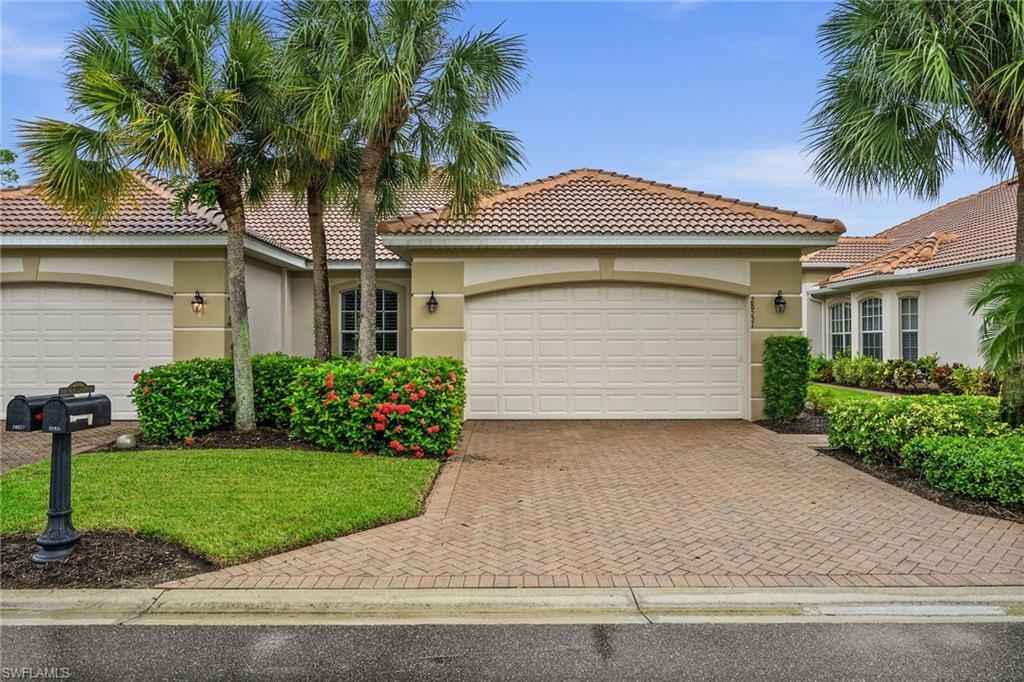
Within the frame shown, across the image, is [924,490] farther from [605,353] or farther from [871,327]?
[871,327]

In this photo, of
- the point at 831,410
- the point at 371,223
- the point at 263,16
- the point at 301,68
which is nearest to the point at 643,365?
the point at 831,410

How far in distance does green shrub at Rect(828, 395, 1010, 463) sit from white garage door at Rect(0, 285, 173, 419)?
12424 millimetres

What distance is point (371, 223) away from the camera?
9.51 metres

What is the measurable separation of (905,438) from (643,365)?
4.92 metres

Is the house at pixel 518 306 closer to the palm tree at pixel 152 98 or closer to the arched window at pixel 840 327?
the palm tree at pixel 152 98

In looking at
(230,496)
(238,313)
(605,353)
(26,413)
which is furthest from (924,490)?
(238,313)

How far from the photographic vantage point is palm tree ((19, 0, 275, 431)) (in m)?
8.02

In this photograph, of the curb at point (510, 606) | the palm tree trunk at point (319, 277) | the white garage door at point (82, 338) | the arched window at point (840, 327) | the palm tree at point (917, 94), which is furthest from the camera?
the arched window at point (840, 327)

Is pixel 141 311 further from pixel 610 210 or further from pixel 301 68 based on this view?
pixel 610 210

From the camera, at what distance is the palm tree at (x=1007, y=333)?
693 centimetres

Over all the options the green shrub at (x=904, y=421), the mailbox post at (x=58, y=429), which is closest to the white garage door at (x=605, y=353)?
the green shrub at (x=904, y=421)

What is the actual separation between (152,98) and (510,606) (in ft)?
28.9

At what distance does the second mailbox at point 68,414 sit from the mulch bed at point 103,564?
3.28 feet

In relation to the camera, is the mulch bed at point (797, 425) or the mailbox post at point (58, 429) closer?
the mailbox post at point (58, 429)
